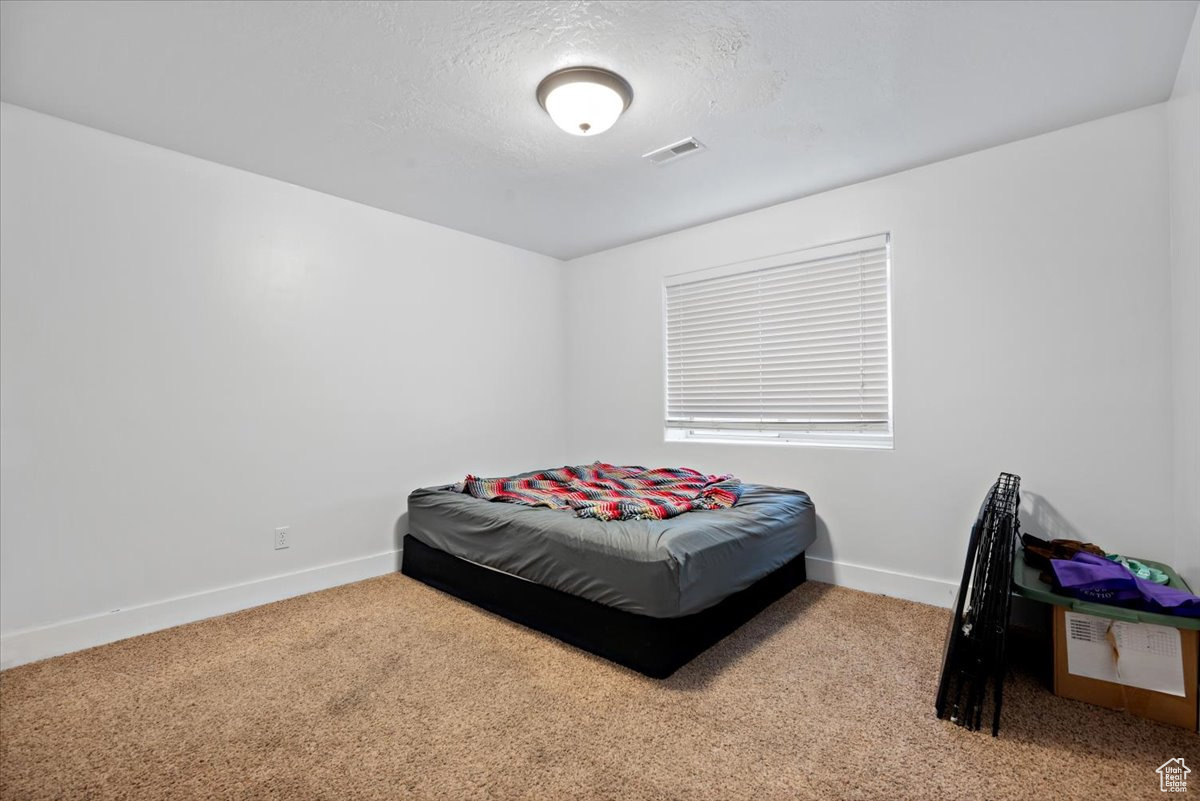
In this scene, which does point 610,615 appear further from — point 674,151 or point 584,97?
point 674,151

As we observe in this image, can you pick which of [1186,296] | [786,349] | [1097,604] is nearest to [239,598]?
[786,349]

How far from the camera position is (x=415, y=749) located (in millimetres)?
1619

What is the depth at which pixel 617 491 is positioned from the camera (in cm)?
314

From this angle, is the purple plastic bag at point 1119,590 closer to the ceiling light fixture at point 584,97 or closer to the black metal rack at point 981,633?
the black metal rack at point 981,633

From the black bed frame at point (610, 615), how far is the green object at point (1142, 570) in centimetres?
133

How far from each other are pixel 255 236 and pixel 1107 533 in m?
4.40

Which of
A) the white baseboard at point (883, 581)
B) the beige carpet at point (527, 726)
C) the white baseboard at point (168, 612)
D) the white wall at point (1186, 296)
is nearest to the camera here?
the beige carpet at point (527, 726)

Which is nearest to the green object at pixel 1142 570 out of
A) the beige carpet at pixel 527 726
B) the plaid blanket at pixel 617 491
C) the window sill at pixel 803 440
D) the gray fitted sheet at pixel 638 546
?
the beige carpet at pixel 527 726

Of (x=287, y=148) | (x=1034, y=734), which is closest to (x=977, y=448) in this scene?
(x=1034, y=734)

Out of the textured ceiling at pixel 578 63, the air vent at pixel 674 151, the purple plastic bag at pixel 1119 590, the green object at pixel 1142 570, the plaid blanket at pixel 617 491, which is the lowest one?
the green object at pixel 1142 570

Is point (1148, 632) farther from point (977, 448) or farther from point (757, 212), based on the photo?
point (757, 212)

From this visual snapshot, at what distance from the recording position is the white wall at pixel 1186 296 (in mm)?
1853

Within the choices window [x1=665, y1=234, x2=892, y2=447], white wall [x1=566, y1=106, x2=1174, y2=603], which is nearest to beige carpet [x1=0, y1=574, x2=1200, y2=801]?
white wall [x1=566, y1=106, x2=1174, y2=603]

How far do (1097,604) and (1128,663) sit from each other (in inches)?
8.9
